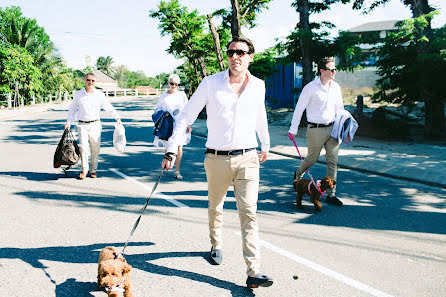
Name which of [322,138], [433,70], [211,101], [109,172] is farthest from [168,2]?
[211,101]

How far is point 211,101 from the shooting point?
359cm

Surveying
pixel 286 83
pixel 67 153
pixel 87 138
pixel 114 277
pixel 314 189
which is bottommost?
pixel 114 277

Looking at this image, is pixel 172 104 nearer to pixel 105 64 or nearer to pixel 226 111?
pixel 226 111

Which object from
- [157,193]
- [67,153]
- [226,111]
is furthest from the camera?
[67,153]

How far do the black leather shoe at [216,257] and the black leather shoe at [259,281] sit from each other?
62 centimetres

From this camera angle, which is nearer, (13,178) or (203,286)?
(203,286)

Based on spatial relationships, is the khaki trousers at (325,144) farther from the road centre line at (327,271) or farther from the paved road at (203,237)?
the road centre line at (327,271)

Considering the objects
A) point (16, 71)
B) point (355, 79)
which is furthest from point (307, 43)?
point (16, 71)

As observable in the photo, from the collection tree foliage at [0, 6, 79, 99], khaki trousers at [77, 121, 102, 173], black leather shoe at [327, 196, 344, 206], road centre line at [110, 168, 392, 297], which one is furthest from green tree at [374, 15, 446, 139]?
tree foliage at [0, 6, 79, 99]

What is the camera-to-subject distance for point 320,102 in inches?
237

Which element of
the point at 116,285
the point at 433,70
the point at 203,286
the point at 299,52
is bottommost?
A: the point at 203,286

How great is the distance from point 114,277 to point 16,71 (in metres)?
33.4

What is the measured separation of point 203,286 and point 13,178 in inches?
233

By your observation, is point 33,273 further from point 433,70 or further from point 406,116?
point 406,116
